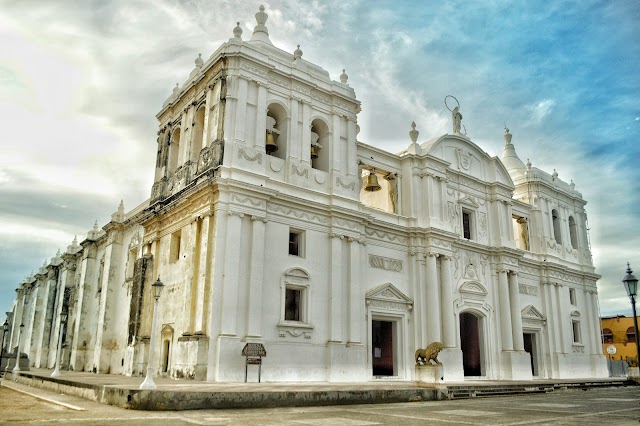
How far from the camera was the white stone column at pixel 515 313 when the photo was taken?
90.2ft

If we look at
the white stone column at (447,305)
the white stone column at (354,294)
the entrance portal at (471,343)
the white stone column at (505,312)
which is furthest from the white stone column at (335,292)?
the white stone column at (505,312)

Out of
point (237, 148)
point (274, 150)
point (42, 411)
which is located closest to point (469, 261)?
point (274, 150)

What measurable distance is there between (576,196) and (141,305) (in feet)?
93.8

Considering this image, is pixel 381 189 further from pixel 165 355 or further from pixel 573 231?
pixel 573 231

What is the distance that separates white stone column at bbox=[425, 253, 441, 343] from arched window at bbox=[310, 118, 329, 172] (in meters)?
6.77

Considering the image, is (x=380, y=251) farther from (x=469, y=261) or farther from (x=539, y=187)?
(x=539, y=187)

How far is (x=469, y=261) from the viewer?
27.0 m

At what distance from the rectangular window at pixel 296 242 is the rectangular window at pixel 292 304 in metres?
1.46

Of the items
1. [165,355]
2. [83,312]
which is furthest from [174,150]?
[83,312]

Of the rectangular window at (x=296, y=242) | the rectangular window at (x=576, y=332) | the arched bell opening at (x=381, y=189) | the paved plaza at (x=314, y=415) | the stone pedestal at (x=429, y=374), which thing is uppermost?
the arched bell opening at (x=381, y=189)

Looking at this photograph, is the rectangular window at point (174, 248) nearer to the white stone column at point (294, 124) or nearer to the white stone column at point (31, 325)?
the white stone column at point (294, 124)

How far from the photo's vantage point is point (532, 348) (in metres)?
30.3

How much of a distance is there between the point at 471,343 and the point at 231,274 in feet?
50.1

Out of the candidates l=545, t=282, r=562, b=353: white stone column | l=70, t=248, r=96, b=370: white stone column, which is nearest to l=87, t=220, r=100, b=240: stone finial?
l=70, t=248, r=96, b=370: white stone column
